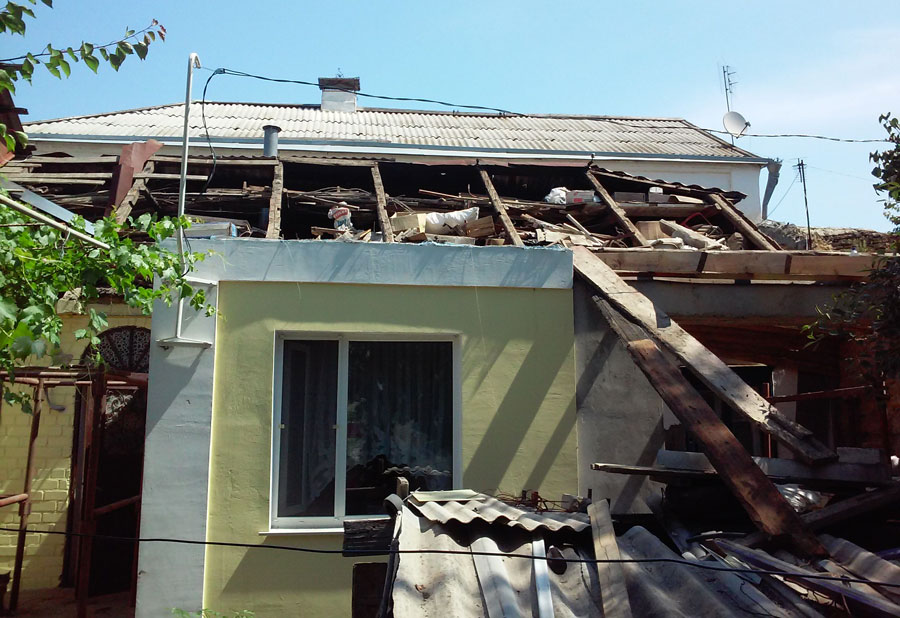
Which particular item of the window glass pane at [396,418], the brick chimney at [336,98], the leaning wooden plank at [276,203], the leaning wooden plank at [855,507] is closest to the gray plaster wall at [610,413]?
the window glass pane at [396,418]

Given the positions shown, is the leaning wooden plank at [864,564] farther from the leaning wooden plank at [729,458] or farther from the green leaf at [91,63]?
the green leaf at [91,63]

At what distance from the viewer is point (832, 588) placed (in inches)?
129

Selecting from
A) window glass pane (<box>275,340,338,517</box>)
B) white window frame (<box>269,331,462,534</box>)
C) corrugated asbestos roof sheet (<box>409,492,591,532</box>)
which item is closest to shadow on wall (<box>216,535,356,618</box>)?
white window frame (<box>269,331,462,534</box>)

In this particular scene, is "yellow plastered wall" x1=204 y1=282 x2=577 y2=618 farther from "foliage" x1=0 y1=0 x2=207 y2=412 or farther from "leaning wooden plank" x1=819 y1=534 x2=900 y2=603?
"leaning wooden plank" x1=819 y1=534 x2=900 y2=603

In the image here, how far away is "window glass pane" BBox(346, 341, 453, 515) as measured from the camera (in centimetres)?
626

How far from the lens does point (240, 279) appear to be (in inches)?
241

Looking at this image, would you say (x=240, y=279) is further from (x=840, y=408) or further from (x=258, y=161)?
(x=840, y=408)

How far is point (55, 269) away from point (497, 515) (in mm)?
2893

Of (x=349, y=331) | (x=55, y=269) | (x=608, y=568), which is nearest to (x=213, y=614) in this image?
(x=349, y=331)

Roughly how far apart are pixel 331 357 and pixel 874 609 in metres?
4.27

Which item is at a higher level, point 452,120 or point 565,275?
point 452,120

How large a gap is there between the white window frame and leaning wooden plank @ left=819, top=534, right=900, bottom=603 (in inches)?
113

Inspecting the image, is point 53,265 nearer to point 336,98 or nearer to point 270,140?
point 270,140

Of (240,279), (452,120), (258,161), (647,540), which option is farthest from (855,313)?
(452,120)
